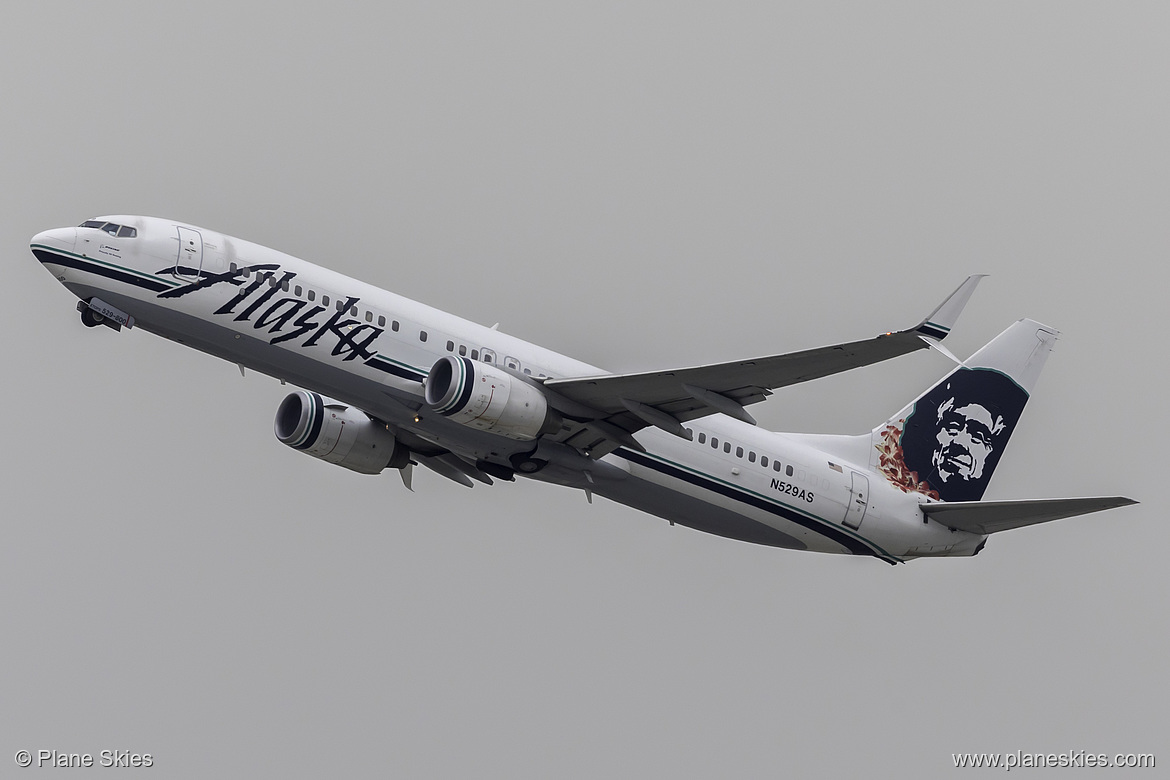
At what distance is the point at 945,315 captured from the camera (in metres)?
30.0

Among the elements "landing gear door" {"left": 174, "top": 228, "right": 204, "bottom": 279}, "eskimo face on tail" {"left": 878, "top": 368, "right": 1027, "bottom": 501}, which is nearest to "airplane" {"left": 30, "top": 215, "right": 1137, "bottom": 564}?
"landing gear door" {"left": 174, "top": 228, "right": 204, "bottom": 279}

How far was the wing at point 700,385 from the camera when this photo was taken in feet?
100

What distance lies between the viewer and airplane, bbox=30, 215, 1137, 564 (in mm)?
34281

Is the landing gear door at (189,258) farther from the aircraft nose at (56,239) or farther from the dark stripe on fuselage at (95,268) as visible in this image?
the aircraft nose at (56,239)

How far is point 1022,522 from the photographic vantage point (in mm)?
40125

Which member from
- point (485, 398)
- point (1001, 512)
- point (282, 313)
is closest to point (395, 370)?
point (485, 398)

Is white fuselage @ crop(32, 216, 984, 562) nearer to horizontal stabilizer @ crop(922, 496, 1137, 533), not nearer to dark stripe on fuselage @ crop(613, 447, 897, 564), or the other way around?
dark stripe on fuselage @ crop(613, 447, 897, 564)

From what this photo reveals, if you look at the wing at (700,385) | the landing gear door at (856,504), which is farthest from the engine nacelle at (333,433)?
the landing gear door at (856,504)

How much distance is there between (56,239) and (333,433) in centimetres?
942

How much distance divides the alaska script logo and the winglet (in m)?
13.1

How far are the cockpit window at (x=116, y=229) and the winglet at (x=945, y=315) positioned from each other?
→ 18.1m

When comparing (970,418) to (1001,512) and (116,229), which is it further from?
(116,229)

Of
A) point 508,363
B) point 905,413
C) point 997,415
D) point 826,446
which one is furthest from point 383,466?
point 997,415

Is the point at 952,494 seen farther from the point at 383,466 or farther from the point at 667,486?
the point at 383,466
